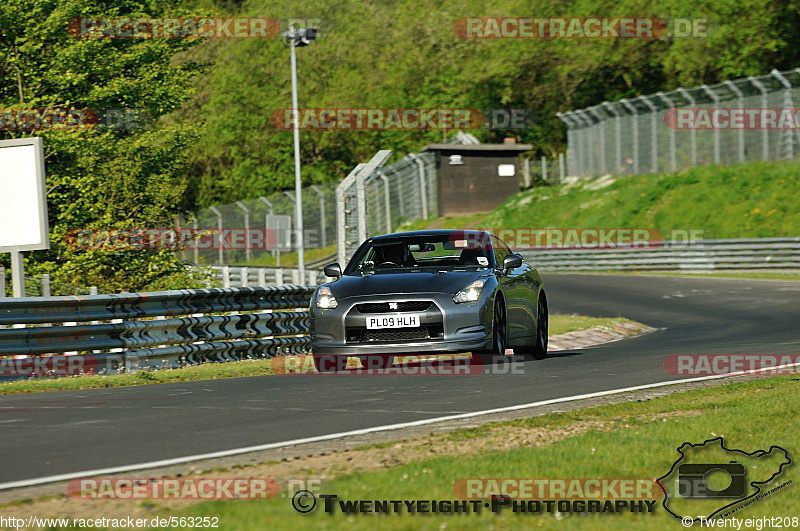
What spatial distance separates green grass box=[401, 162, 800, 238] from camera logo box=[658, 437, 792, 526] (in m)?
33.7

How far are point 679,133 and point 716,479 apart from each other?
138 ft

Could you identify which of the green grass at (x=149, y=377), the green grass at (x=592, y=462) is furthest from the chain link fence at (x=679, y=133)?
the green grass at (x=592, y=462)

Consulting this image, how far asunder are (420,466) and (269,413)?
301 cm

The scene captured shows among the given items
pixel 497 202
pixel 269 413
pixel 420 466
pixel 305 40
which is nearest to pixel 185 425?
pixel 269 413

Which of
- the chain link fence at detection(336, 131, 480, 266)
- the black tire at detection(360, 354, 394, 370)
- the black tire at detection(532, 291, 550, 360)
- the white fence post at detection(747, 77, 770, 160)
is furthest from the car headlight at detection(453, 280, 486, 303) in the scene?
the chain link fence at detection(336, 131, 480, 266)

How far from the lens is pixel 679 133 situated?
46906 millimetres

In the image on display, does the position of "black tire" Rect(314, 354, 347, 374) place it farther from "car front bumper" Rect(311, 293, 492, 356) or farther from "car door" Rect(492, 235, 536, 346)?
"car door" Rect(492, 235, 536, 346)

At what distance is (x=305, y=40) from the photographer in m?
39.2

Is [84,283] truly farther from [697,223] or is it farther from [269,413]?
[697,223]

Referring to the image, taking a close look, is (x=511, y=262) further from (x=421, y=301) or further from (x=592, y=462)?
(x=592, y=462)

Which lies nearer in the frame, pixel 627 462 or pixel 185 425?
pixel 627 462

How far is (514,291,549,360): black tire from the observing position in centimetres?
1473
